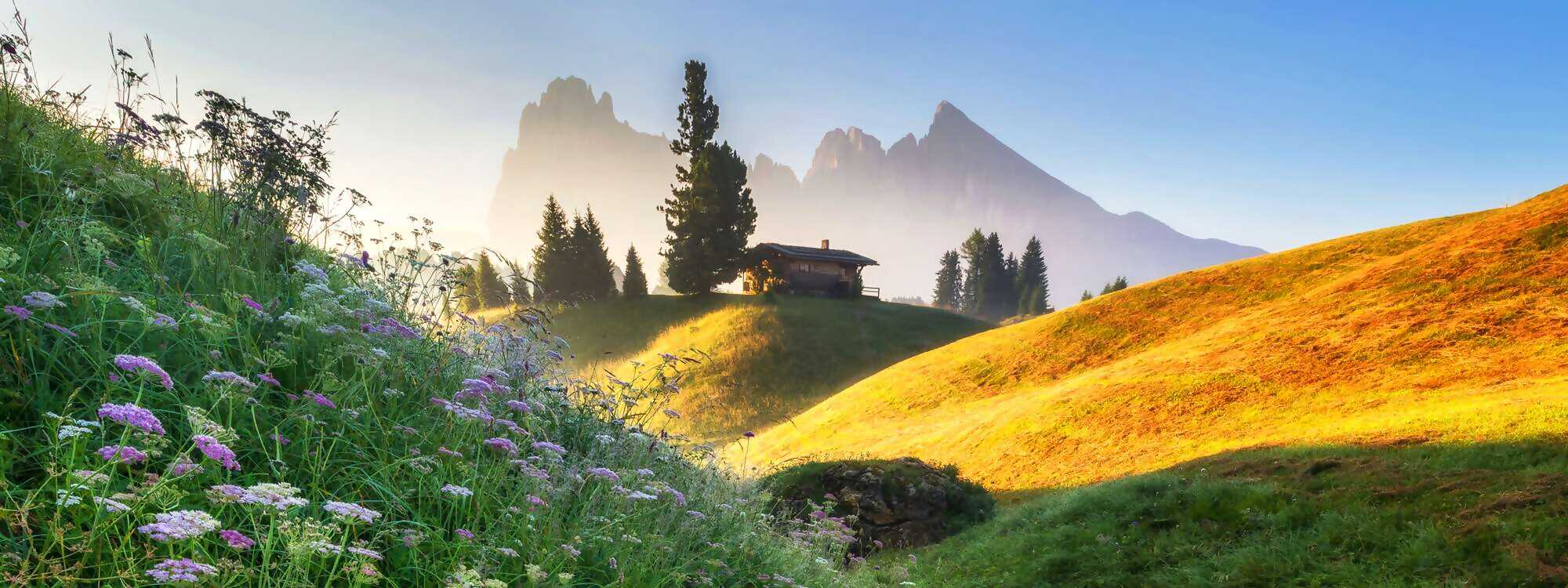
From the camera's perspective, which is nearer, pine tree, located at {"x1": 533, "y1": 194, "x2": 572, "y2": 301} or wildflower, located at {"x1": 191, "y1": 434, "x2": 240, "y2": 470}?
wildflower, located at {"x1": 191, "y1": 434, "x2": 240, "y2": 470}

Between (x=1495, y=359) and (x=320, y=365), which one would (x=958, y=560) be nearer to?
(x=320, y=365)

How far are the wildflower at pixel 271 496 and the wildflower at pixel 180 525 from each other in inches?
5.2

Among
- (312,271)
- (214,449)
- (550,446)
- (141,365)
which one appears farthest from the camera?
(312,271)

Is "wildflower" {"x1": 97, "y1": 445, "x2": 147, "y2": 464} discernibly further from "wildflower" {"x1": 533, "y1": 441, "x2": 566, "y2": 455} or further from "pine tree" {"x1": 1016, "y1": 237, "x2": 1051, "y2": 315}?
"pine tree" {"x1": 1016, "y1": 237, "x2": 1051, "y2": 315}

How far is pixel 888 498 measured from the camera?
43.0 ft

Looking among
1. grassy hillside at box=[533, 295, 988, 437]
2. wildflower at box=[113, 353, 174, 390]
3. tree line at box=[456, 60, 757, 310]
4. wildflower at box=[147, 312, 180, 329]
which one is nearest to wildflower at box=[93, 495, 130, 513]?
wildflower at box=[113, 353, 174, 390]

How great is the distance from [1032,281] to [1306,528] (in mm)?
83605

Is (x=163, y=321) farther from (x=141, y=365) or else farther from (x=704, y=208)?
(x=704, y=208)

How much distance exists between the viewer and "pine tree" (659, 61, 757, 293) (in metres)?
49.7

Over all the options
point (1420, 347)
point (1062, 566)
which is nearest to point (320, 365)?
point (1062, 566)

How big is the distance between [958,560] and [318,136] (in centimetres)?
1069

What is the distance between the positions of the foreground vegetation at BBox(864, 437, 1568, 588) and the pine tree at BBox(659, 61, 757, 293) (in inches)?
1571

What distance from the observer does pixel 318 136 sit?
6.84 meters

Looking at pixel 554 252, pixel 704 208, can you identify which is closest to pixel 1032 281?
pixel 704 208
